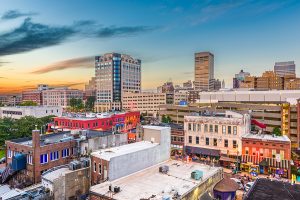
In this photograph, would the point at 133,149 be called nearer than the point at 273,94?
Yes

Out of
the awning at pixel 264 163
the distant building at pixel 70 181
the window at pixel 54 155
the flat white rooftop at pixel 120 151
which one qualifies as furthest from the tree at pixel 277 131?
the window at pixel 54 155

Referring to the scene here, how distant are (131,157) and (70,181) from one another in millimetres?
9366

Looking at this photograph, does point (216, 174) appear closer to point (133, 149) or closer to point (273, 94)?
point (133, 149)

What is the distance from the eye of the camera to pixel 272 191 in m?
26.5

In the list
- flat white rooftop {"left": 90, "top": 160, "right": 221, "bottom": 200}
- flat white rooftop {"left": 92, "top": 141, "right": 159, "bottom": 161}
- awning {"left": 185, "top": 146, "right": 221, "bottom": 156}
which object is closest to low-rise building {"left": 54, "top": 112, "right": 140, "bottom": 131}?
awning {"left": 185, "top": 146, "right": 221, "bottom": 156}

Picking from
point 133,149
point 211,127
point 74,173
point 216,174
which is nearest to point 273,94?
point 211,127

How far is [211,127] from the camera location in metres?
59.1

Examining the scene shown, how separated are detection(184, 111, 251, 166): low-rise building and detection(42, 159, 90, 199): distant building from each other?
31271 millimetres

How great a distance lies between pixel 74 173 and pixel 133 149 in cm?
948

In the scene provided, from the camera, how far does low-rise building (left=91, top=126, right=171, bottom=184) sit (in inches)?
1331

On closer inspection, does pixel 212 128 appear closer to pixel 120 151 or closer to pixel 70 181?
pixel 120 151

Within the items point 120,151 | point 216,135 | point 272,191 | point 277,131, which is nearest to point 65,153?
point 120,151

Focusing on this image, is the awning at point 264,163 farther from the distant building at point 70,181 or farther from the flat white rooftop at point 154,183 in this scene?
the distant building at point 70,181

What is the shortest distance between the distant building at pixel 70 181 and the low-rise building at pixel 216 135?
103 ft
